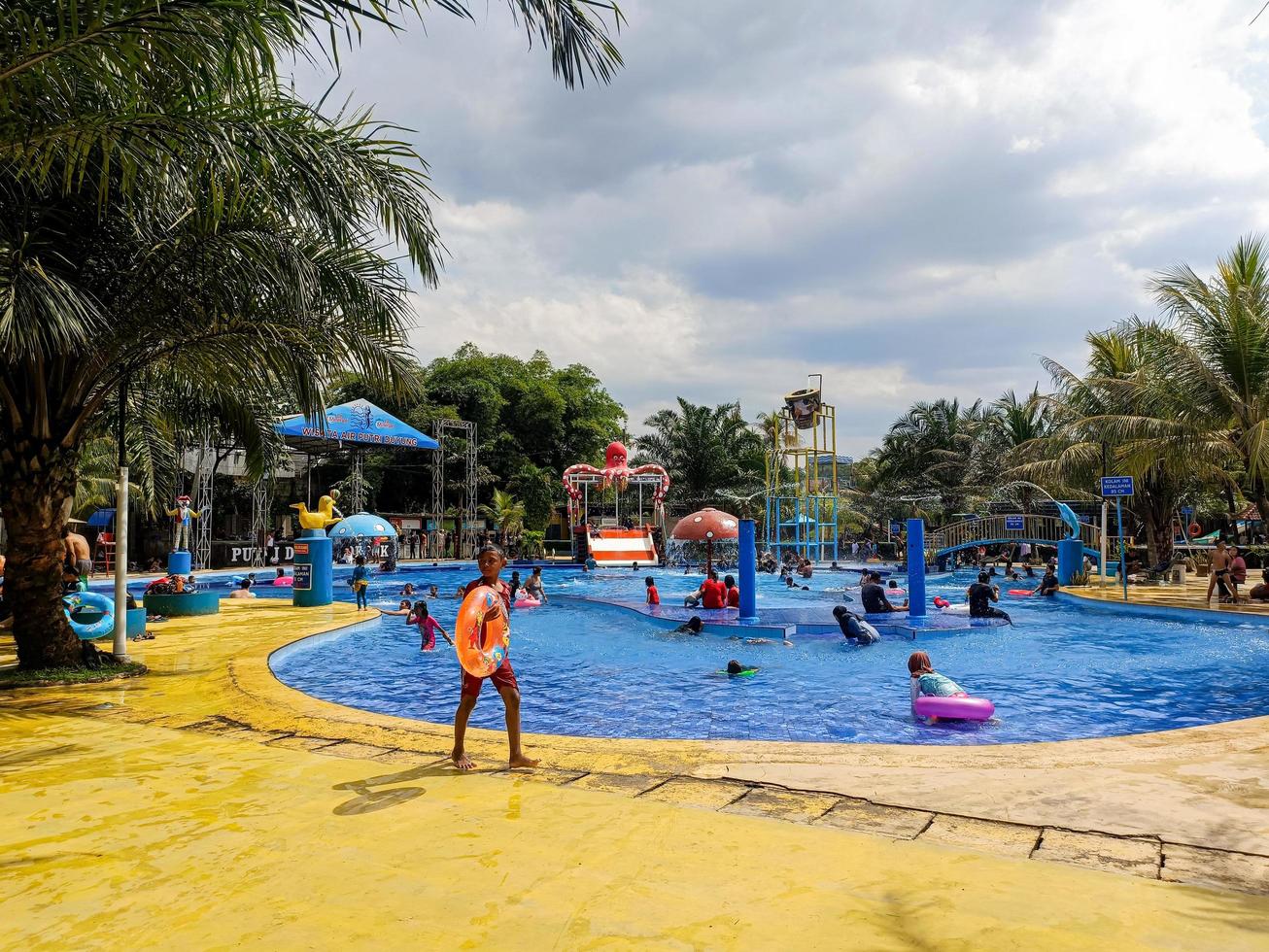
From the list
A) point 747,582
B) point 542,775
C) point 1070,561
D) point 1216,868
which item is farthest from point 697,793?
point 1070,561

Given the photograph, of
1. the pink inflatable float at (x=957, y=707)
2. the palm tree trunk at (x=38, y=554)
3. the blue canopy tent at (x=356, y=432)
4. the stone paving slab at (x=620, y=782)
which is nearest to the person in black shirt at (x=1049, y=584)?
the pink inflatable float at (x=957, y=707)

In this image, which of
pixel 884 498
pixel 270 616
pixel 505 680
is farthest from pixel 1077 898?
pixel 884 498

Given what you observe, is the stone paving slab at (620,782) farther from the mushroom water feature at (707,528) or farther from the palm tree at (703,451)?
the palm tree at (703,451)

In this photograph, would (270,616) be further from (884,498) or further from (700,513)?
(884,498)

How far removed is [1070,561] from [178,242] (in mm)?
22704

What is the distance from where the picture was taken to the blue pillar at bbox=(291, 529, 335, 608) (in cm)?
1708

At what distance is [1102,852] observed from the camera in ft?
12.1

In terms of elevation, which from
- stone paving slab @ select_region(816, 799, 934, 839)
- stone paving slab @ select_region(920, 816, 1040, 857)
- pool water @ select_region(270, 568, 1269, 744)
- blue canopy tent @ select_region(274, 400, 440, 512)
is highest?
blue canopy tent @ select_region(274, 400, 440, 512)

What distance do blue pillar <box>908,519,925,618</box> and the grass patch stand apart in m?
13.0

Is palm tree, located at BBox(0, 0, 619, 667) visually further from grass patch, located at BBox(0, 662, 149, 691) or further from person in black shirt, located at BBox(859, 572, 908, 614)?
person in black shirt, located at BBox(859, 572, 908, 614)

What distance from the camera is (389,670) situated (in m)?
11.6

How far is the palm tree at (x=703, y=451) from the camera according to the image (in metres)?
41.8

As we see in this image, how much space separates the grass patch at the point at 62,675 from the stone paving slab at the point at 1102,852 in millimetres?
8843

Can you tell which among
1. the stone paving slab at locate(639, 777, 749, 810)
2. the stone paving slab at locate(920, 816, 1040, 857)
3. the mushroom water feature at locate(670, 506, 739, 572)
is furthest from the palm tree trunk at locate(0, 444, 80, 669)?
the mushroom water feature at locate(670, 506, 739, 572)
